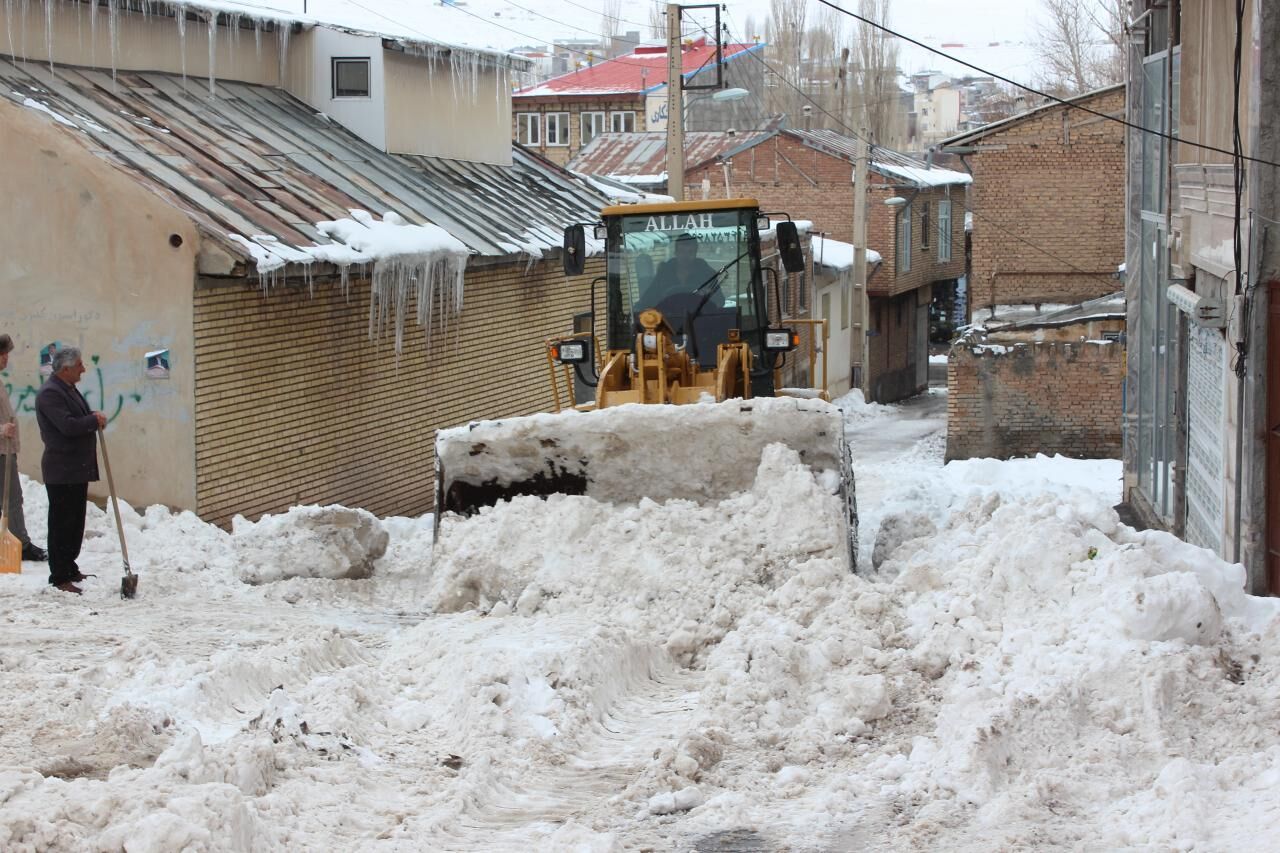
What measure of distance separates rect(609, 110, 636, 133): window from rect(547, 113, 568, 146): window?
1685mm

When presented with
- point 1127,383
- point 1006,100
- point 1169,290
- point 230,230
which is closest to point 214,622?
point 230,230

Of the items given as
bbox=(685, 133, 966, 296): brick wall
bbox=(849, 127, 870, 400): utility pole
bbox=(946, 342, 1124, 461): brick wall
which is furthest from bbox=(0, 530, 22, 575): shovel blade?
bbox=(685, 133, 966, 296): brick wall

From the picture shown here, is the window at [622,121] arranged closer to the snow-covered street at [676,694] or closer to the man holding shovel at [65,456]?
the snow-covered street at [676,694]

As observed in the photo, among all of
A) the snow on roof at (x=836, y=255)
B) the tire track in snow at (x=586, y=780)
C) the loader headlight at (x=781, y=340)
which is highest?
the snow on roof at (x=836, y=255)

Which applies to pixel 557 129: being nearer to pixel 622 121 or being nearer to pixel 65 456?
pixel 622 121

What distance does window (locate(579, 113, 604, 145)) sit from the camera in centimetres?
5475

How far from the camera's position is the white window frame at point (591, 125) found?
180 ft

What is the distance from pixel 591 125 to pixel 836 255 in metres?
22.5

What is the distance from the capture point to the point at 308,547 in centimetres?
1096

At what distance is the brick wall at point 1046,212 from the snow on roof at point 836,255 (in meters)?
3.85

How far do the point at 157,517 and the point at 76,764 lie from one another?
6.23 meters

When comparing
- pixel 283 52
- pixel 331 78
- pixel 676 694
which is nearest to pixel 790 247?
pixel 676 694

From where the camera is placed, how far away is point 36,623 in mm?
9008

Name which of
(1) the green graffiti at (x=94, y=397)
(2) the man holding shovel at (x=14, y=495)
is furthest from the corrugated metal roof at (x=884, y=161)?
(2) the man holding shovel at (x=14, y=495)
